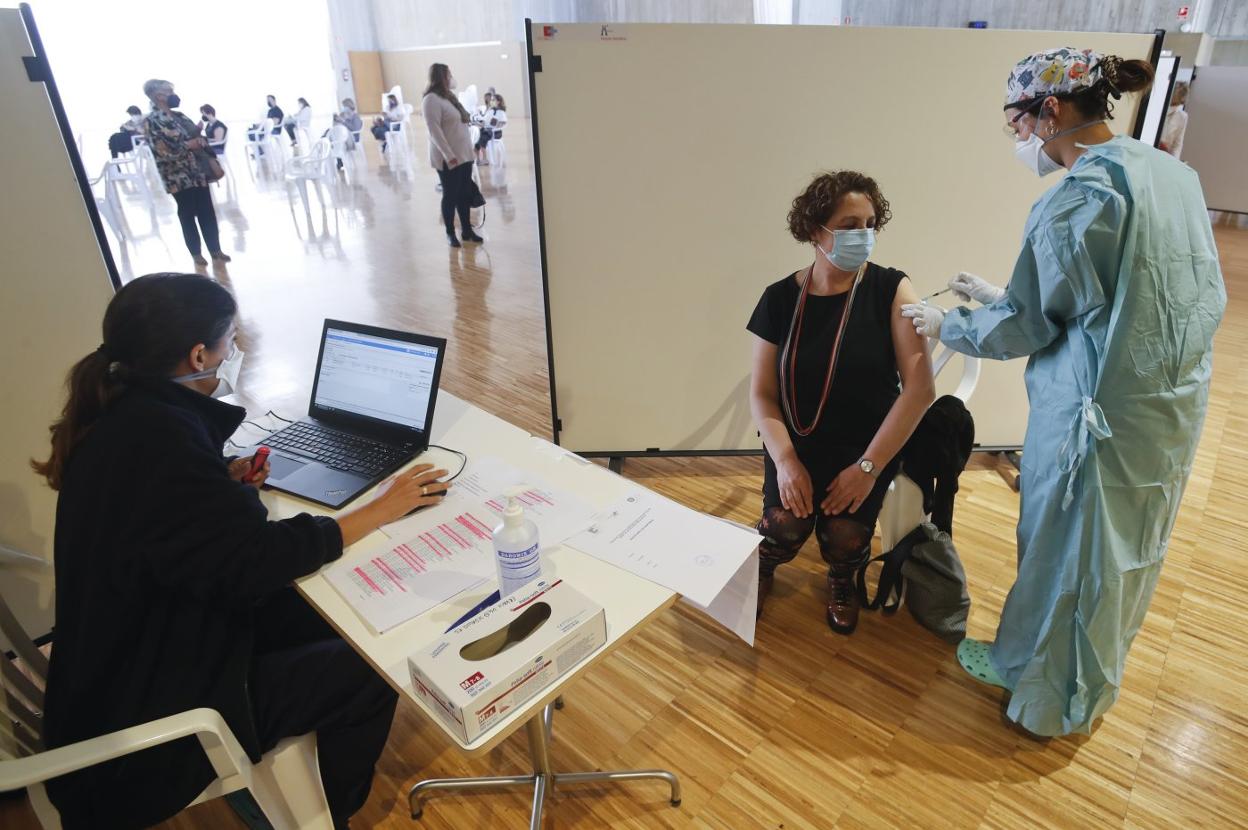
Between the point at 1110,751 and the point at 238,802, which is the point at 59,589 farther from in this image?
the point at 1110,751

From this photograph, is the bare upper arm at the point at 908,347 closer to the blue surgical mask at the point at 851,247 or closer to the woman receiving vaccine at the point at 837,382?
the woman receiving vaccine at the point at 837,382

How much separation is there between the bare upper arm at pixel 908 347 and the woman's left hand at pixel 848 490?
0.89 ft

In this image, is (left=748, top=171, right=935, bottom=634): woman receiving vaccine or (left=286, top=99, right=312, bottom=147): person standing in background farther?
(left=286, top=99, right=312, bottom=147): person standing in background

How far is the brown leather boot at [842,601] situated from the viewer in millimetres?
2084

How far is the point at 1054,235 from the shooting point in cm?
142

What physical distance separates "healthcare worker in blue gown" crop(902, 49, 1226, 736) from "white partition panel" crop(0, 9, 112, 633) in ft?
7.67

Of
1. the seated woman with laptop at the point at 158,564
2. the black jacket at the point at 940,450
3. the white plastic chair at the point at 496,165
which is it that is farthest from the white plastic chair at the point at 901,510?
the white plastic chair at the point at 496,165

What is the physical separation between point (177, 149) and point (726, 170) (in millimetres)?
4713

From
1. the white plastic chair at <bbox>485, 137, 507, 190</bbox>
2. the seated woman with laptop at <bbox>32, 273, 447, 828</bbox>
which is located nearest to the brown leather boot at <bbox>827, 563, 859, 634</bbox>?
the seated woman with laptop at <bbox>32, 273, 447, 828</bbox>

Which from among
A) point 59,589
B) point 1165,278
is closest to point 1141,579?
point 1165,278

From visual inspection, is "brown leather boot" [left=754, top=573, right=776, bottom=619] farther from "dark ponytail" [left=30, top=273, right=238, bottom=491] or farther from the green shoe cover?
"dark ponytail" [left=30, top=273, right=238, bottom=491]

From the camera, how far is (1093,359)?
4.79 ft

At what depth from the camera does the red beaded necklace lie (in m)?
1.95

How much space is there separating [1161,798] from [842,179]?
1630 millimetres
